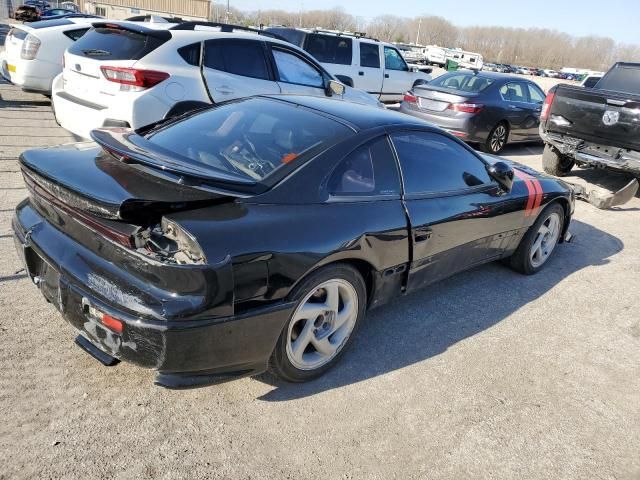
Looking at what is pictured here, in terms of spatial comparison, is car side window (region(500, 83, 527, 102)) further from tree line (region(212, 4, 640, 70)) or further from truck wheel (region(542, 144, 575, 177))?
tree line (region(212, 4, 640, 70))

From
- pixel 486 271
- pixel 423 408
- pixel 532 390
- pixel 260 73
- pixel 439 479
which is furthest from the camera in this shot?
pixel 260 73

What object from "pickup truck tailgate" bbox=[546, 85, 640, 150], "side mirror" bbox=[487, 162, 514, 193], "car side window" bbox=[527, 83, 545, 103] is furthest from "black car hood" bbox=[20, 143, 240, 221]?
"car side window" bbox=[527, 83, 545, 103]

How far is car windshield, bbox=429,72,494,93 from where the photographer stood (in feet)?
31.7

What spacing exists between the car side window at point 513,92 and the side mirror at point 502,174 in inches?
249

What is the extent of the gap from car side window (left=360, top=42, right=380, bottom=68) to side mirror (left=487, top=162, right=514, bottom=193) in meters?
8.49

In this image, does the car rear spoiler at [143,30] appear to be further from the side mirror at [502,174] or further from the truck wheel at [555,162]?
the truck wheel at [555,162]

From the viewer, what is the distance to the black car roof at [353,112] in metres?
3.23

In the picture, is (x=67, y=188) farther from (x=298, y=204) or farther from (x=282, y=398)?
(x=282, y=398)

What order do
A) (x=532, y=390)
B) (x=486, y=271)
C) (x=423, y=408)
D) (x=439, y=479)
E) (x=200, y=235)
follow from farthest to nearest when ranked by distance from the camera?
1. (x=486, y=271)
2. (x=532, y=390)
3. (x=423, y=408)
4. (x=439, y=479)
5. (x=200, y=235)

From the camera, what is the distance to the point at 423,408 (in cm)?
286

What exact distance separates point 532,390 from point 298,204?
6.15 ft

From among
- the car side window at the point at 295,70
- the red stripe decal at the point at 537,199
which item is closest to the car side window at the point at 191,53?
the car side window at the point at 295,70

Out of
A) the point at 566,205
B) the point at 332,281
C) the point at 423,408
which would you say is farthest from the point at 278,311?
the point at 566,205

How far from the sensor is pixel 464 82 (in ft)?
32.6
